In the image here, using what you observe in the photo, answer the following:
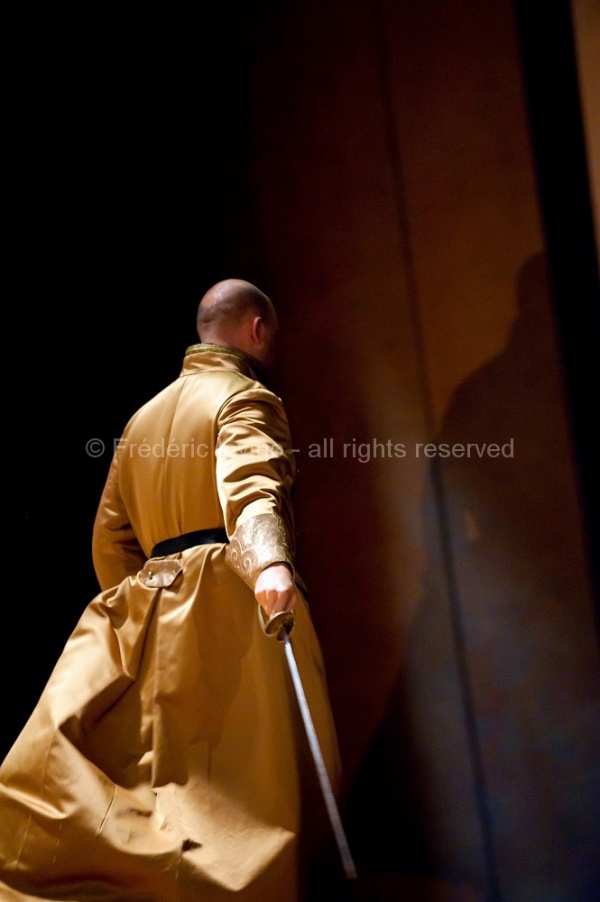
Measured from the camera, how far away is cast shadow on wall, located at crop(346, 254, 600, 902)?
75.4 inches

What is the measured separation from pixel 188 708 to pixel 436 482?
3.27 ft

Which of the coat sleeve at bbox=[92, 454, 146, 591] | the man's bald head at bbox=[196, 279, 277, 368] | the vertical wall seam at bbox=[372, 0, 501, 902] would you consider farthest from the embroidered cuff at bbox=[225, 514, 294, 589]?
the vertical wall seam at bbox=[372, 0, 501, 902]

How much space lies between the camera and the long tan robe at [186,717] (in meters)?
1.23

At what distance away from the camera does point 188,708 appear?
4.57 feet

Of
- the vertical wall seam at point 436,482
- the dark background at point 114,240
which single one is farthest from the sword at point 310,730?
the dark background at point 114,240

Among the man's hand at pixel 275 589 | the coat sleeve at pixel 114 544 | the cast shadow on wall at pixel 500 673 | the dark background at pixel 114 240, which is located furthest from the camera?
the dark background at pixel 114 240

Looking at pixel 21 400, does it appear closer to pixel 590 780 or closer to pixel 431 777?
pixel 431 777

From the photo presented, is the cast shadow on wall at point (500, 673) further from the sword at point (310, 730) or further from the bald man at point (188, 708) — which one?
the sword at point (310, 730)

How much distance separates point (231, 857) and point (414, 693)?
3.13 feet

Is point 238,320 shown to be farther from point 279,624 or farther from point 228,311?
point 279,624

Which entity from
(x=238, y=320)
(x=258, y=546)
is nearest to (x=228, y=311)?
(x=238, y=320)

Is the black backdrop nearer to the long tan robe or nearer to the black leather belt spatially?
the long tan robe

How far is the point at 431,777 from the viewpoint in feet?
6.72

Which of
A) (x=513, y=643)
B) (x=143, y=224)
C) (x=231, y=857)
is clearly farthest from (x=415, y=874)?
(x=143, y=224)
